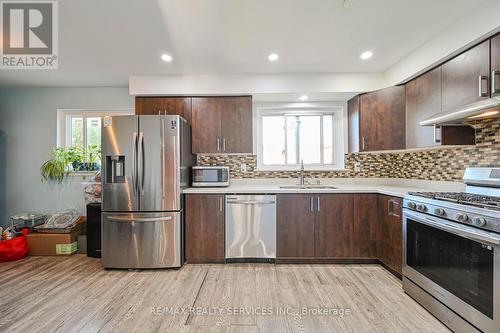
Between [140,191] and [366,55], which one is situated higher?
[366,55]

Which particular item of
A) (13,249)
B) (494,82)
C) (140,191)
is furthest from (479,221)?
(13,249)

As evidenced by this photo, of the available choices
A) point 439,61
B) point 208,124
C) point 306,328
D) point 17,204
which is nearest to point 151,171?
point 208,124

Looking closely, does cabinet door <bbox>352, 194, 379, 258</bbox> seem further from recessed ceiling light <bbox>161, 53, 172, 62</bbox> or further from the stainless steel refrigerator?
recessed ceiling light <bbox>161, 53, 172, 62</bbox>

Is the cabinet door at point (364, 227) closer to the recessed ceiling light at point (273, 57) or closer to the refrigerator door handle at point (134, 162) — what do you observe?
the recessed ceiling light at point (273, 57)

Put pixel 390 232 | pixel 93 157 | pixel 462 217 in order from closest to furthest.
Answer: pixel 462 217 < pixel 390 232 < pixel 93 157

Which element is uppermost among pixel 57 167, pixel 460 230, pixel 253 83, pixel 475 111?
pixel 253 83

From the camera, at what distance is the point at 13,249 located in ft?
9.71

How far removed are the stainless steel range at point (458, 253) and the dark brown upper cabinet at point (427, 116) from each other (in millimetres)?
355

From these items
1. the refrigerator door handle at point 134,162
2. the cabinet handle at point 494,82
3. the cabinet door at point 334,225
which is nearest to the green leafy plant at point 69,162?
the refrigerator door handle at point 134,162

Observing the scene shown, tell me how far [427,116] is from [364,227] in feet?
4.57

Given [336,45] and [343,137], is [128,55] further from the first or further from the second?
[343,137]

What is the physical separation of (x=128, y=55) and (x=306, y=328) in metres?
3.13

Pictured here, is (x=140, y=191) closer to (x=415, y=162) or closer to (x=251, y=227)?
(x=251, y=227)

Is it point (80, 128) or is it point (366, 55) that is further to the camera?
point (80, 128)
